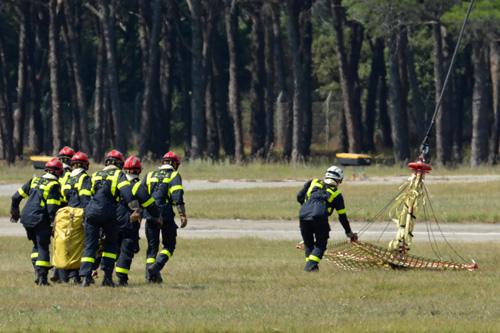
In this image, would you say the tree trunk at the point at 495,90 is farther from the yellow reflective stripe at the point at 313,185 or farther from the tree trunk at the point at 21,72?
the yellow reflective stripe at the point at 313,185

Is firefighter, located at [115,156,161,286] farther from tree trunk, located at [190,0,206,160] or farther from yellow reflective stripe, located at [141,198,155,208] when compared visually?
tree trunk, located at [190,0,206,160]

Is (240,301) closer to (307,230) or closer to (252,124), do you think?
(307,230)

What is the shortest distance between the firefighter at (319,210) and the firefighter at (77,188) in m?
3.14

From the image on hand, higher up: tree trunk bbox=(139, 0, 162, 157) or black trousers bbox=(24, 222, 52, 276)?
tree trunk bbox=(139, 0, 162, 157)

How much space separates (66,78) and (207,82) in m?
13.7

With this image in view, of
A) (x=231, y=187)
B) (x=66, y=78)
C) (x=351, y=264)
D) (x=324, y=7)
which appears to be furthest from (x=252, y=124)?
(x=351, y=264)

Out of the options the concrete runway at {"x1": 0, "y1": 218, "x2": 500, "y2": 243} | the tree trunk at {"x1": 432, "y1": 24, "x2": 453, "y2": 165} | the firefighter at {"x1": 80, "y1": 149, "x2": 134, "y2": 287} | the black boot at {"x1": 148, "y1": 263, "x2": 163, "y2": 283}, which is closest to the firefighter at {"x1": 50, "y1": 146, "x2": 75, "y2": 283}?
the firefighter at {"x1": 80, "y1": 149, "x2": 134, "y2": 287}

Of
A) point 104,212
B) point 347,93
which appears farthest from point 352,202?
point 347,93

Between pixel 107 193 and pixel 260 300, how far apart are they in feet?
8.16

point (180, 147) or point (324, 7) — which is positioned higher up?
point (324, 7)

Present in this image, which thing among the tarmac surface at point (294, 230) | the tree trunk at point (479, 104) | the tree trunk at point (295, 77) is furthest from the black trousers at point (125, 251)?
the tree trunk at point (295, 77)

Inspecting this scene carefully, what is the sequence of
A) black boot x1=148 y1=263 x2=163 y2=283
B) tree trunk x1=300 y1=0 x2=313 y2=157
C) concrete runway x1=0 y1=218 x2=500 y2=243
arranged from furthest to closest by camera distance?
tree trunk x1=300 y1=0 x2=313 y2=157, concrete runway x1=0 y1=218 x2=500 y2=243, black boot x1=148 y1=263 x2=163 y2=283

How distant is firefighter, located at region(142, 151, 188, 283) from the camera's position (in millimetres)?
13656

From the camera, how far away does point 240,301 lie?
1191 centimetres
